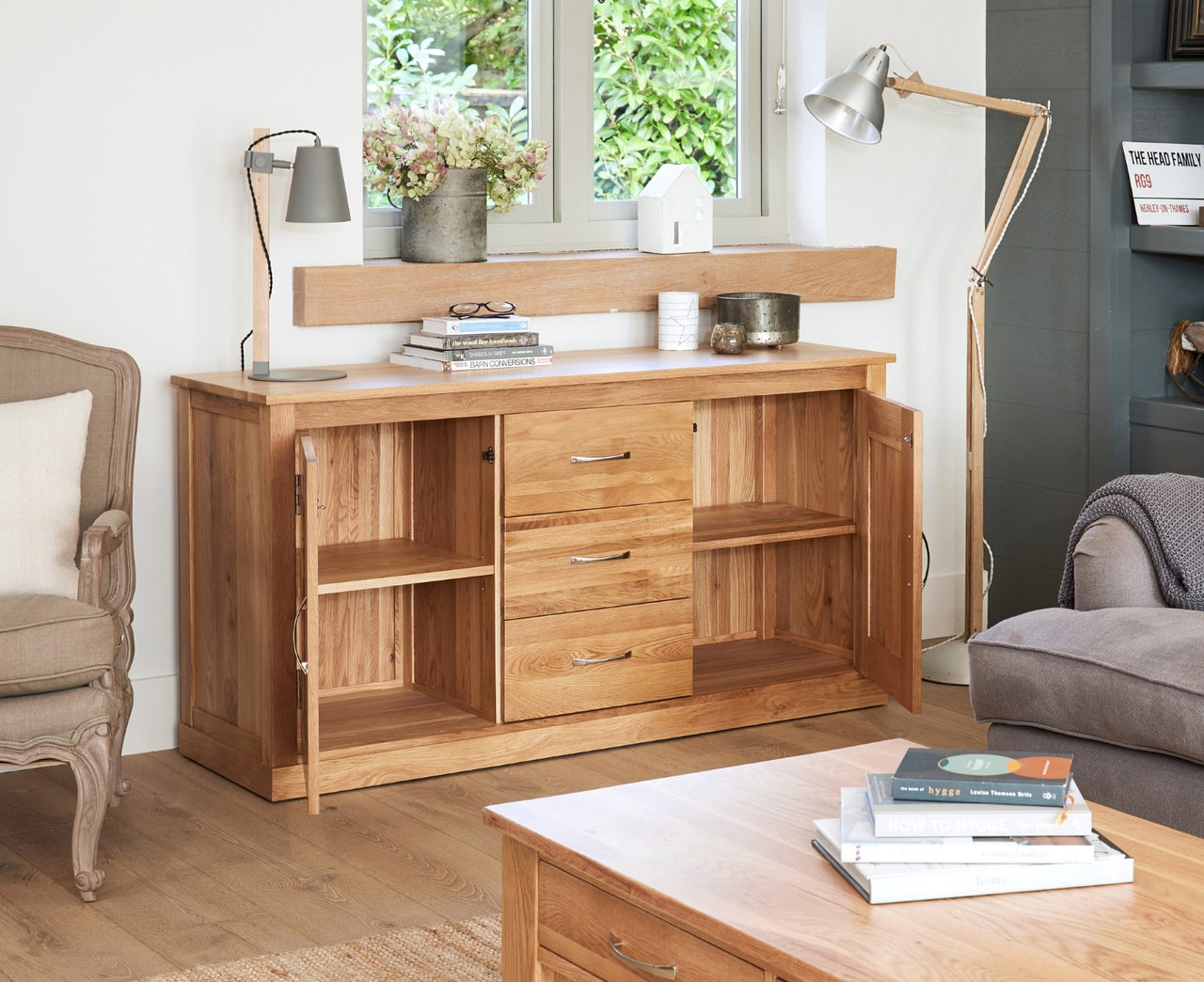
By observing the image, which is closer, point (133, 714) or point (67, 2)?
point (67, 2)

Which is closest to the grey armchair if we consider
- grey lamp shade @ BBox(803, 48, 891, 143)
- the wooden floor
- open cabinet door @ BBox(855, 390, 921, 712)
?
open cabinet door @ BBox(855, 390, 921, 712)

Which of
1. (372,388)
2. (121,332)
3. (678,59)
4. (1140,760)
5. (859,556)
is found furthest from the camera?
(678,59)

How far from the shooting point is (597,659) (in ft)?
11.3

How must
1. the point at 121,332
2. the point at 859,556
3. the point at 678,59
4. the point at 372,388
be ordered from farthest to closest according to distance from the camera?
the point at 678,59, the point at 859,556, the point at 121,332, the point at 372,388

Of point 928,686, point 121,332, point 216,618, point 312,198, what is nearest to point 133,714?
point 216,618

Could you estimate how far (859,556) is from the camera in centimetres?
379

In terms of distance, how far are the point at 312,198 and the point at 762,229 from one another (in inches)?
58.1

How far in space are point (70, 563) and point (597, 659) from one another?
1100 mm

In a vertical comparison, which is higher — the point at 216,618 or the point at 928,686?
the point at 216,618

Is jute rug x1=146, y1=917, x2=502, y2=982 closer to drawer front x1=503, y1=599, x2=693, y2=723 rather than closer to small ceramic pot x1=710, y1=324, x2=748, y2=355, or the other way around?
drawer front x1=503, y1=599, x2=693, y2=723

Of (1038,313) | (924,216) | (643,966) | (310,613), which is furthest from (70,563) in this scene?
(1038,313)

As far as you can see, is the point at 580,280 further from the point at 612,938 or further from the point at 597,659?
the point at 612,938

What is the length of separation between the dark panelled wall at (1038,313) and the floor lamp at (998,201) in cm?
14

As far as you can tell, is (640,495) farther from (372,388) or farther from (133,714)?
(133,714)
